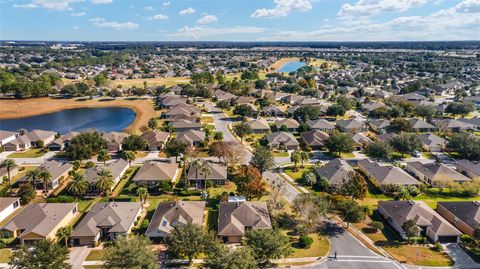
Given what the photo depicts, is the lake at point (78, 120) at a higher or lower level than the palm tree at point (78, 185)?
lower

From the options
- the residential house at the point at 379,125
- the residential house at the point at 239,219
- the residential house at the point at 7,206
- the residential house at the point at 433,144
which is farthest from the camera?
the residential house at the point at 379,125

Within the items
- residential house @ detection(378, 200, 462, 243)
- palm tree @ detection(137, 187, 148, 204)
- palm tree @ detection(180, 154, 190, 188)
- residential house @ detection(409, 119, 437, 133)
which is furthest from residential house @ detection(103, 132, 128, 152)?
residential house @ detection(409, 119, 437, 133)

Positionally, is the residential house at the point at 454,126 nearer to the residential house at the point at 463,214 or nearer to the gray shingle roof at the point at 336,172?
the gray shingle roof at the point at 336,172

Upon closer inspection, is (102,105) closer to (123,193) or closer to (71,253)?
(123,193)

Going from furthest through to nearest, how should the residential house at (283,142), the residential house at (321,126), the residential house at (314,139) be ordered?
the residential house at (321,126) → the residential house at (283,142) → the residential house at (314,139)

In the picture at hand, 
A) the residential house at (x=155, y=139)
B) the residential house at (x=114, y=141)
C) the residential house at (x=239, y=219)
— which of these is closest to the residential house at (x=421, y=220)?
the residential house at (x=239, y=219)

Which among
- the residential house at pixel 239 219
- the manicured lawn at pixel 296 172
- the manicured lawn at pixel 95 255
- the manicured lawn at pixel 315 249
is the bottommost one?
the manicured lawn at pixel 95 255

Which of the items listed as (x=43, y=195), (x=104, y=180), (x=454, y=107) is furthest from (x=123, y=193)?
(x=454, y=107)
